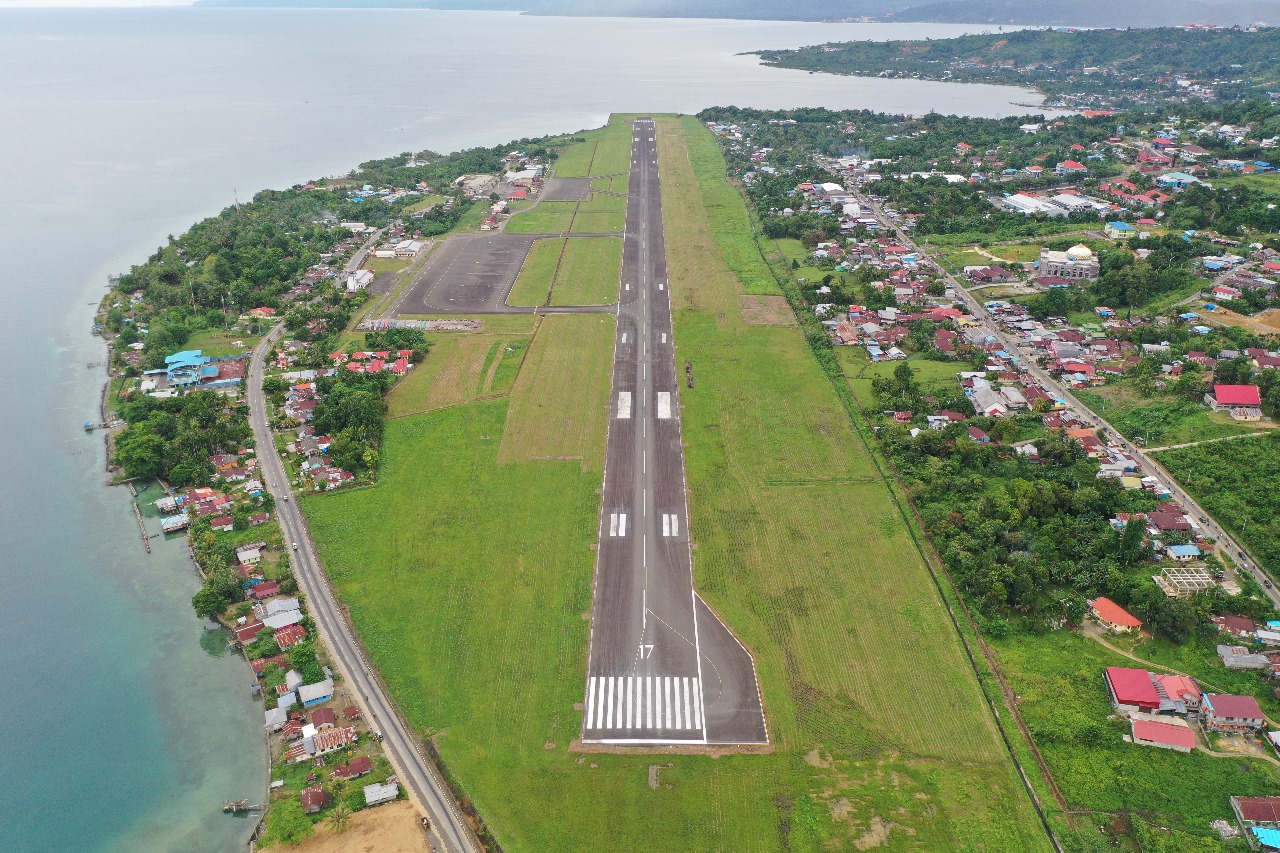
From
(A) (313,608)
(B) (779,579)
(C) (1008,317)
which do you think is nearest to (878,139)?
(C) (1008,317)

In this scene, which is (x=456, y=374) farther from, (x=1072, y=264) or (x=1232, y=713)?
(x=1072, y=264)

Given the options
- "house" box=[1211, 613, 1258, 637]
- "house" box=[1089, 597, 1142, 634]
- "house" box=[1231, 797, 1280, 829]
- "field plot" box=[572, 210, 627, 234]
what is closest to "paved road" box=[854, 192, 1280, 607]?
"house" box=[1211, 613, 1258, 637]

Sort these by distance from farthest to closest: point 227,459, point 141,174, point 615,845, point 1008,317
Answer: point 141,174
point 1008,317
point 227,459
point 615,845

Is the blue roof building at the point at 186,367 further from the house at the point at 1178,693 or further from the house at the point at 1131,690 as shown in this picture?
the house at the point at 1178,693

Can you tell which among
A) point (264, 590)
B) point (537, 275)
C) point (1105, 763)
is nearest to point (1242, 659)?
point (1105, 763)

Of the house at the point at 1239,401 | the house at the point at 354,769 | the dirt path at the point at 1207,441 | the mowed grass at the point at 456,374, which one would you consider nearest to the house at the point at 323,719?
the house at the point at 354,769

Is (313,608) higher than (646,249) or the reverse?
the reverse

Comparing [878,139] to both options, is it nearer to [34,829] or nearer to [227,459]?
[227,459]
